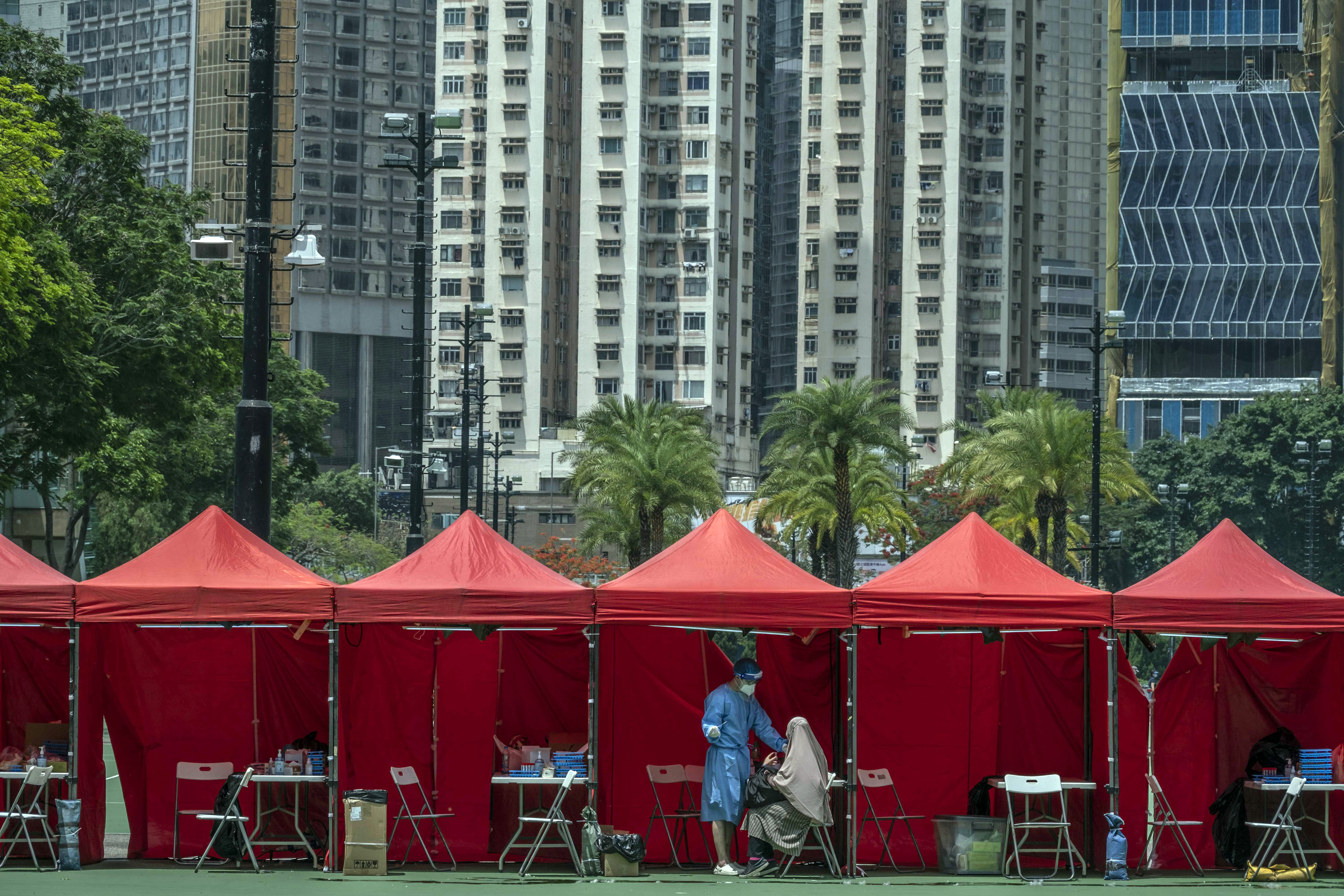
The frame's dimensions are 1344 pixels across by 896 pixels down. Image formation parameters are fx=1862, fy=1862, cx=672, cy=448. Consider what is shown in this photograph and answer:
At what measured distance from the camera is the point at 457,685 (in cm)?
1811

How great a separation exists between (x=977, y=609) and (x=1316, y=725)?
403 centimetres

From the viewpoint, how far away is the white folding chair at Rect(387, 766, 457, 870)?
668 inches

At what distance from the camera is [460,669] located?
Result: 18141 millimetres

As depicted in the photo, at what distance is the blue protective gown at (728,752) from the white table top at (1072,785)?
6.83 ft

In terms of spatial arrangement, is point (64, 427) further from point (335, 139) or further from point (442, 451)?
point (335, 139)

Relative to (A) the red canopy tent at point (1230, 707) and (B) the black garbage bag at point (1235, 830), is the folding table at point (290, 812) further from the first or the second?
(B) the black garbage bag at point (1235, 830)

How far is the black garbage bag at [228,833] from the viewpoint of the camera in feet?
55.3

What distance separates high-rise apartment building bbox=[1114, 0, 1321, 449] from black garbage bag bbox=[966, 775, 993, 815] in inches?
3229

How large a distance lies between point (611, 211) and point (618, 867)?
102257 millimetres

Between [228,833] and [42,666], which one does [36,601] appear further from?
[228,833]

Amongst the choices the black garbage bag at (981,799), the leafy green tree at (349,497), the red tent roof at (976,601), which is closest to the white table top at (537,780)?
the red tent roof at (976,601)

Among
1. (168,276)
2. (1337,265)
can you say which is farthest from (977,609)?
(1337,265)

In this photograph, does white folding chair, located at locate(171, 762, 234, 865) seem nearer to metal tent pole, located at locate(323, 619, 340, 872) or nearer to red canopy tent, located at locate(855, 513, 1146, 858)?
metal tent pole, located at locate(323, 619, 340, 872)

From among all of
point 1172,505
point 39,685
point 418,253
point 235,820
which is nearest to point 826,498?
point 1172,505
